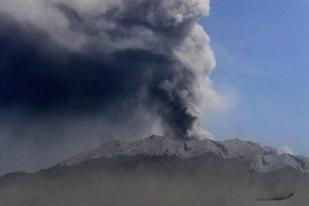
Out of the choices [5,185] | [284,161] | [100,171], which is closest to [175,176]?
[100,171]

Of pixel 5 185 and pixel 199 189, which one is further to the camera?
pixel 5 185

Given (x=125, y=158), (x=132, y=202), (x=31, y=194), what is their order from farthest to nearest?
(x=125, y=158)
(x=31, y=194)
(x=132, y=202)

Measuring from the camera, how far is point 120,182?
176375 mm

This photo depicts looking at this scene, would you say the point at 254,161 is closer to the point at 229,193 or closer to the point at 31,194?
the point at 229,193

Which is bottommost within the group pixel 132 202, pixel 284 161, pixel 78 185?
pixel 132 202

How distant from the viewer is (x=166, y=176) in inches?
7308

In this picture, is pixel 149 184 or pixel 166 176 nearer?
pixel 149 184

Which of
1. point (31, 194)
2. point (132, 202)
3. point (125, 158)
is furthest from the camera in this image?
point (125, 158)

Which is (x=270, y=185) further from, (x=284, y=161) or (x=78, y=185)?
(x=78, y=185)

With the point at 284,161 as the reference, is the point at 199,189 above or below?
below

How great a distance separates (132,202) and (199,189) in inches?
985

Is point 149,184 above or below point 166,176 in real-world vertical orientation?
below

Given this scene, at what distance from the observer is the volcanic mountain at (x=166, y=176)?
164500 millimetres

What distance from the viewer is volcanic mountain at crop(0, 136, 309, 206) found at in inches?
6476
